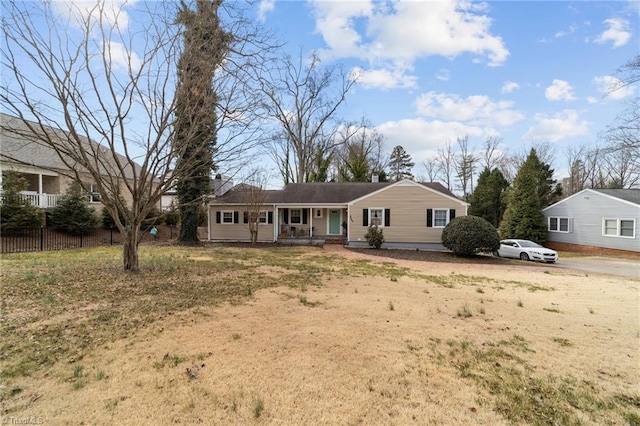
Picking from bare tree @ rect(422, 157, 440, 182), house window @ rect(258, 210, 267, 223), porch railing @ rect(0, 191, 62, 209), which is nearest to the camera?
porch railing @ rect(0, 191, 62, 209)

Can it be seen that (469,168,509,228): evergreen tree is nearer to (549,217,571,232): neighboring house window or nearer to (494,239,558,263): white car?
(549,217,571,232): neighboring house window

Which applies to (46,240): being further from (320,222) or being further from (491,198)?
(491,198)

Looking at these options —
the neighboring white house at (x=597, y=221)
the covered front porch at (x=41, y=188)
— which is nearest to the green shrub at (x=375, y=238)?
the neighboring white house at (x=597, y=221)

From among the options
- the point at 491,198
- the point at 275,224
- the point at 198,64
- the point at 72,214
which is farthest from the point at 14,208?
the point at 491,198

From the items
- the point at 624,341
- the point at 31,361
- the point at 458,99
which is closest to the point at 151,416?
the point at 31,361

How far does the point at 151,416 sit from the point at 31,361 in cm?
196

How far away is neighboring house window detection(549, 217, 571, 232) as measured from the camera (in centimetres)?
2254

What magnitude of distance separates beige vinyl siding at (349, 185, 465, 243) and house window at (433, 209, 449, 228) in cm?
25

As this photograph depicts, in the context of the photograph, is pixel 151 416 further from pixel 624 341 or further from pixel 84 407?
pixel 624 341

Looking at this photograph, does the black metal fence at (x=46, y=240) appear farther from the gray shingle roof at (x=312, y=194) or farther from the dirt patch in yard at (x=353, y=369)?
the dirt patch in yard at (x=353, y=369)

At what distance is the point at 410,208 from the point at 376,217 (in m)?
2.15

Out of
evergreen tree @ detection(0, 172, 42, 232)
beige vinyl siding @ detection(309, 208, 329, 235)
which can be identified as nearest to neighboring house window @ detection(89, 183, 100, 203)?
evergreen tree @ detection(0, 172, 42, 232)

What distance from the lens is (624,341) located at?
4.50 m

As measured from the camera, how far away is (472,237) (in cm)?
1523
